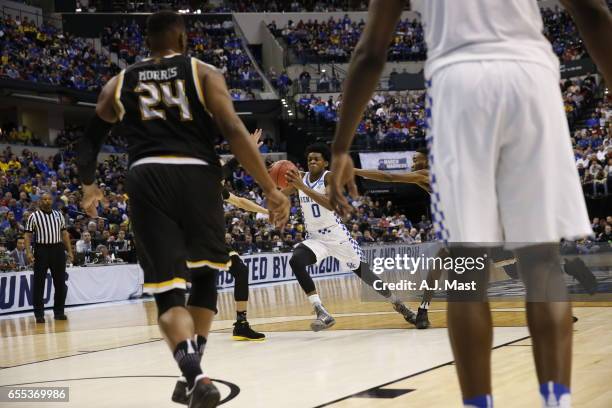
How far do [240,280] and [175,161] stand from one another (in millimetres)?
4227

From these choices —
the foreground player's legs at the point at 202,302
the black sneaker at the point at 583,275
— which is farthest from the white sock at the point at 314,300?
the black sneaker at the point at 583,275

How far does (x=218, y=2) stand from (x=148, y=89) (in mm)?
36308

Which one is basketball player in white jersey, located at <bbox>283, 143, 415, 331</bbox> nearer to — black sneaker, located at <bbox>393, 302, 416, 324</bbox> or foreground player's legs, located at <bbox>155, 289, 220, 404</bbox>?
black sneaker, located at <bbox>393, 302, 416, 324</bbox>

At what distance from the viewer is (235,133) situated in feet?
13.0

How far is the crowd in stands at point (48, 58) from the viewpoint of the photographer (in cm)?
2719

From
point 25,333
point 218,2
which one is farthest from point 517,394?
point 218,2

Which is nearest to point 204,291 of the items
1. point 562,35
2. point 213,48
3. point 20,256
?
point 20,256

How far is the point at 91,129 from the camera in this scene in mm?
4371

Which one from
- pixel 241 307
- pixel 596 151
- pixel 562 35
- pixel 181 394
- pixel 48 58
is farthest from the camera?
pixel 562 35

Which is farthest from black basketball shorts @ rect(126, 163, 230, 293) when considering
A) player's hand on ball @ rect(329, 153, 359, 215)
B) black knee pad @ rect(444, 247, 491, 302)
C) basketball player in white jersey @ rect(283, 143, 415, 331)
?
basketball player in white jersey @ rect(283, 143, 415, 331)

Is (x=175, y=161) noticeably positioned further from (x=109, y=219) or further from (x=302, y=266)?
(x=109, y=219)

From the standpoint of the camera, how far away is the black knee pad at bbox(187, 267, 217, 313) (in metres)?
4.18

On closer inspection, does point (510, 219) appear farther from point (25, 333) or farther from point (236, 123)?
point (25, 333)

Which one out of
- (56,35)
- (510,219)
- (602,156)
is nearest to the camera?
(510,219)
